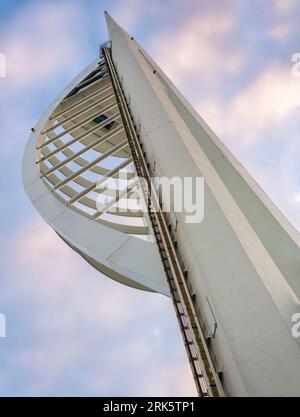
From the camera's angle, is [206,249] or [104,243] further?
[104,243]

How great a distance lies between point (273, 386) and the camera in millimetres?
2336

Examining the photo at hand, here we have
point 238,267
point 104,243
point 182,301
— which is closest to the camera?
point 238,267

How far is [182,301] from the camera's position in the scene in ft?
11.6

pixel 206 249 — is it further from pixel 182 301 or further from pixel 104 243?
pixel 104 243

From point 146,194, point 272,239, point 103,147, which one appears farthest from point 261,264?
point 103,147

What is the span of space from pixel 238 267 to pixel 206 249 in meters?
0.48

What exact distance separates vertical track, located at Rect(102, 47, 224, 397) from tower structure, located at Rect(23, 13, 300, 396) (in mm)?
10

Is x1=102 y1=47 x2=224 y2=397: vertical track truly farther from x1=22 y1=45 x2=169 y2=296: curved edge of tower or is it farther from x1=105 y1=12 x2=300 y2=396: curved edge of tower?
x1=22 y1=45 x2=169 y2=296: curved edge of tower

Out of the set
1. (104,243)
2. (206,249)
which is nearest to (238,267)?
(206,249)

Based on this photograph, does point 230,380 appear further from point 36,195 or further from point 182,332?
point 36,195

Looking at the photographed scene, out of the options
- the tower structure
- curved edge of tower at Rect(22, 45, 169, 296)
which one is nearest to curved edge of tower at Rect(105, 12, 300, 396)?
the tower structure

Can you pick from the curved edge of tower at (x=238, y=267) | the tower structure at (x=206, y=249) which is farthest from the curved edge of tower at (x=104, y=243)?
the curved edge of tower at (x=238, y=267)

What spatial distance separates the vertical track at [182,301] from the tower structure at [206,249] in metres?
0.01
